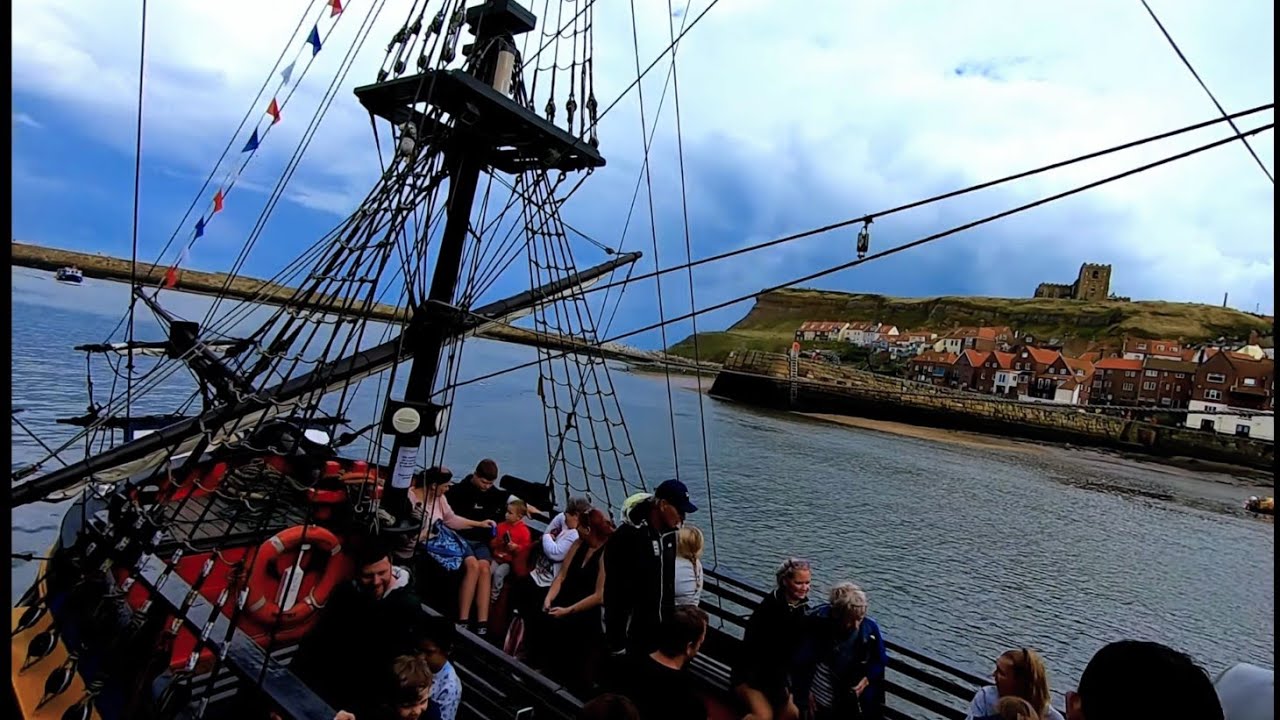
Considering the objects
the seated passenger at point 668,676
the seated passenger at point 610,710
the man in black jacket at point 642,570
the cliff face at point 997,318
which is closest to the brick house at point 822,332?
the cliff face at point 997,318

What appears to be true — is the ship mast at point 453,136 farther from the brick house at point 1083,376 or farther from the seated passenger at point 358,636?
the brick house at point 1083,376

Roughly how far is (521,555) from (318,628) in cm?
Result: 257

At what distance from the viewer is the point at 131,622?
15.0ft

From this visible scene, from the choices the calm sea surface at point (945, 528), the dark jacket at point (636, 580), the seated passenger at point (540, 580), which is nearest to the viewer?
the dark jacket at point (636, 580)

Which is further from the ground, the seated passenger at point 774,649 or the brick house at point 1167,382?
the brick house at point 1167,382

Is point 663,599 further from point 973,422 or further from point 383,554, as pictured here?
point 973,422

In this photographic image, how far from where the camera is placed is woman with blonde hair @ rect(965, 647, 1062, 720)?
11.1 feet

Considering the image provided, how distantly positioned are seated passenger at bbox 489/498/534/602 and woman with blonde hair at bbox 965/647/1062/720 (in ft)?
12.8

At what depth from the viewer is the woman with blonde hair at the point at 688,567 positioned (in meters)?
4.46

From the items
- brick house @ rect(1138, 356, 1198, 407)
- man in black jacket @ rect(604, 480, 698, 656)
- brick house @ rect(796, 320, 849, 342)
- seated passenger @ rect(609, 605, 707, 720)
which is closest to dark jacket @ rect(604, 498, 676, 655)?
man in black jacket @ rect(604, 480, 698, 656)

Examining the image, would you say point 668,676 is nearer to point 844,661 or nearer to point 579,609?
point 844,661

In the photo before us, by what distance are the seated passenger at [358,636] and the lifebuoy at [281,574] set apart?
4.36 ft

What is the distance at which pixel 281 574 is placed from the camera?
503 cm

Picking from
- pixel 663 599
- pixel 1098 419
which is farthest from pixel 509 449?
pixel 1098 419
